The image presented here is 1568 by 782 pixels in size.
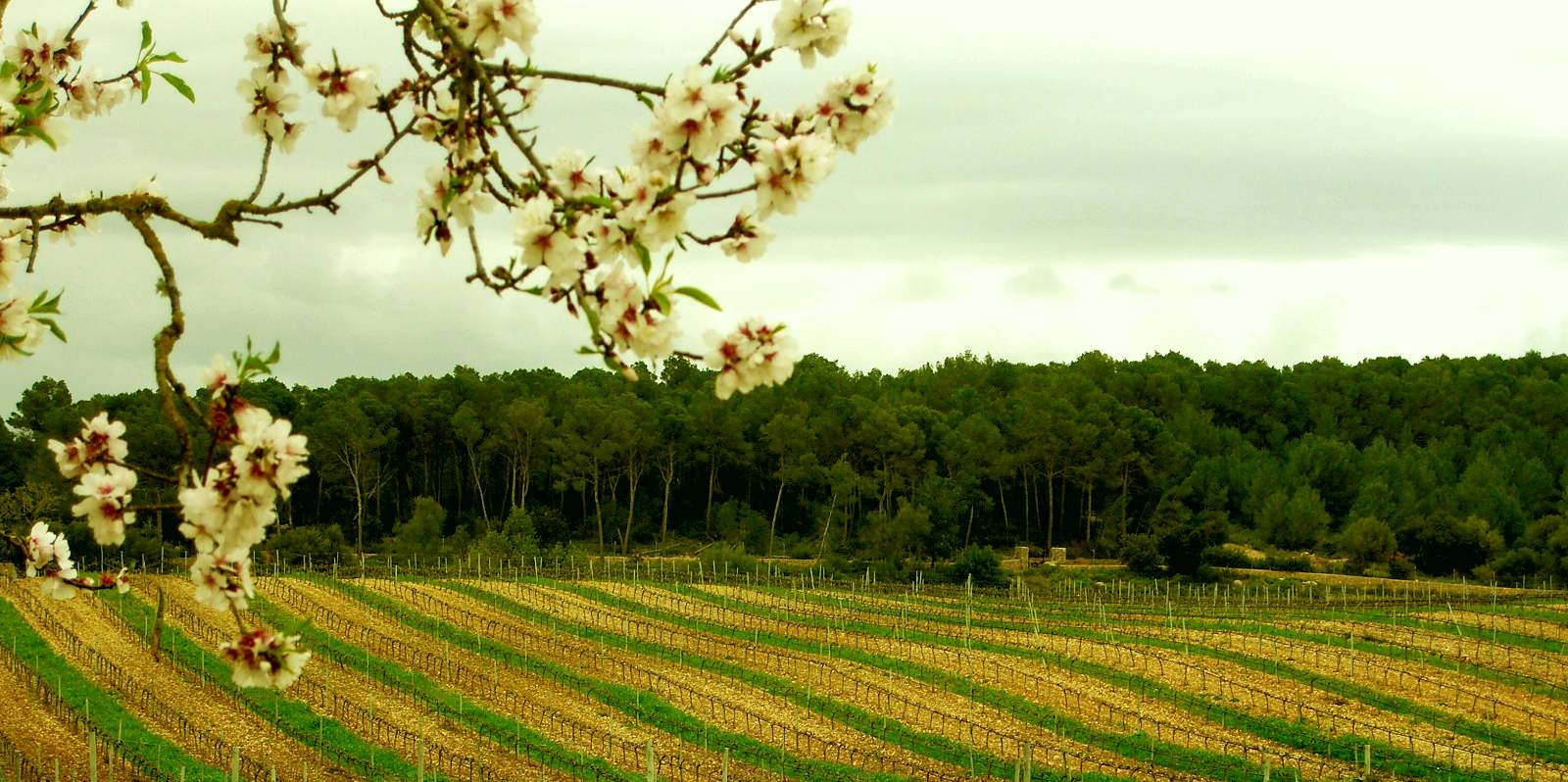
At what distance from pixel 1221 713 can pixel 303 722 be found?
1759 cm

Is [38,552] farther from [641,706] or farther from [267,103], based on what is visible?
[641,706]

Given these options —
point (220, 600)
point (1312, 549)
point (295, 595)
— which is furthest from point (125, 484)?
point (1312, 549)

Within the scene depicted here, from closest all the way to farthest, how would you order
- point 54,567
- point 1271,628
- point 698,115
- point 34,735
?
point 698,115 < point 54,567 < point 34,735 < point 1271,628

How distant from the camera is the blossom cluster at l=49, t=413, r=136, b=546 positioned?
3.45m

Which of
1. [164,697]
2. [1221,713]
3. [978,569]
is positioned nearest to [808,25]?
[1221,713]

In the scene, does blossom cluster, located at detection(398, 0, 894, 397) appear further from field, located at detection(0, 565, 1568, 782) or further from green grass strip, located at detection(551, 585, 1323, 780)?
green grass strip, located at detection(551, 585, 1323, 780)

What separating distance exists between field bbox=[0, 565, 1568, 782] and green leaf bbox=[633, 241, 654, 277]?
14620mm

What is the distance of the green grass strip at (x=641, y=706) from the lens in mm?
24562

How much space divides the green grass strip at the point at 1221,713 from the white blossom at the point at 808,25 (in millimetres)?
24527

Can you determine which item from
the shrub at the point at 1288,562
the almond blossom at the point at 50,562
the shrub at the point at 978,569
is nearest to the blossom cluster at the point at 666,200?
the almond blossom at the point at 50,562

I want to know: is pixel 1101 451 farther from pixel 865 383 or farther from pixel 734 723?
pixel 734 723

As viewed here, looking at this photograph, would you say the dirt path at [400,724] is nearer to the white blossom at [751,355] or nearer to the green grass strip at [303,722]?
the green grass strip at [303,722]

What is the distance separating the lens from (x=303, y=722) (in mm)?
27906

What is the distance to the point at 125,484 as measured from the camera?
11.5 ft
